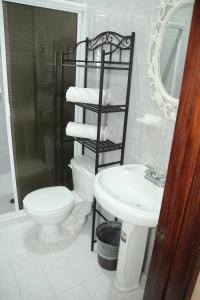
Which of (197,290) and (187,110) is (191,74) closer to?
(187,110)

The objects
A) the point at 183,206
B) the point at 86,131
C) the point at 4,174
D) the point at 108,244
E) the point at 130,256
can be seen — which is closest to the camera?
the point at 183,206

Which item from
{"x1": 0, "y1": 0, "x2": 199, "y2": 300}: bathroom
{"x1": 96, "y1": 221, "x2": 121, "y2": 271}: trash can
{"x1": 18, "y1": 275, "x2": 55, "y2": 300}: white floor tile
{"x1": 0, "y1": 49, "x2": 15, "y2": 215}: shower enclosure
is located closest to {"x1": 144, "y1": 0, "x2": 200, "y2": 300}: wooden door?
{"x1": 0, "y1": 0, "x2": 199, "y2": 300}: bathroom

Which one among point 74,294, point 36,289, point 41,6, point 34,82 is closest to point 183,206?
point 74,294

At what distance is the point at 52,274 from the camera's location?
180 cm

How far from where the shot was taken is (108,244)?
179 cm

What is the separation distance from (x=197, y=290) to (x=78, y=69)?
6.29 ft

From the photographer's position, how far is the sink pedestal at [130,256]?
1.49 meters

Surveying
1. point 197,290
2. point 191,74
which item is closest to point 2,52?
point 191,74

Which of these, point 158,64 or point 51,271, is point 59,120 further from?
point 51,271

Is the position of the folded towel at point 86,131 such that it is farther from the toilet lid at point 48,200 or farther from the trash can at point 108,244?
the trash can at point 108,244

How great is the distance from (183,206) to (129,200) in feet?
2.44

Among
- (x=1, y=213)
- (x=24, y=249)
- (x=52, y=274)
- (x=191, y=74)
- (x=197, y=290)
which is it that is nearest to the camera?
(x=191, y=74)

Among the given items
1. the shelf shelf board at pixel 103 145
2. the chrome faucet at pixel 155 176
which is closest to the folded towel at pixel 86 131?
the shelf shelf board at pixel 103 145

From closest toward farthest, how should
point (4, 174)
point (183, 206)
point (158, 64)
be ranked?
point (183, 206) < point (158, 64) < point (4, 174)
